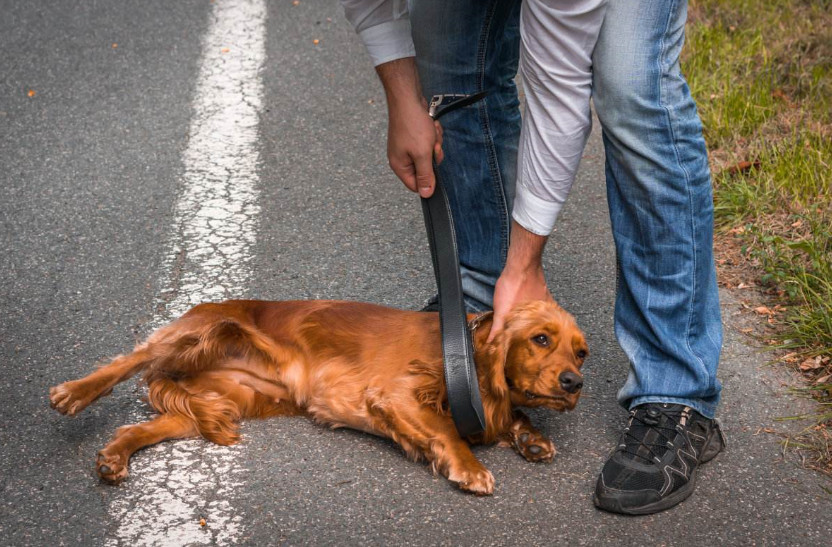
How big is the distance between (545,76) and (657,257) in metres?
0.57

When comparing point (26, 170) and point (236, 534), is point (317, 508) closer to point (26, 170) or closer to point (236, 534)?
point (236, 534)

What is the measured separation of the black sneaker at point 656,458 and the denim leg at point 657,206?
45mm

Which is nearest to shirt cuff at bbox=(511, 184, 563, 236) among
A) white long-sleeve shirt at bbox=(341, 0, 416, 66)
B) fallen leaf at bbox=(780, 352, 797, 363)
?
white long-sleeve shirt at bbox=(341, 0, 416, 66)

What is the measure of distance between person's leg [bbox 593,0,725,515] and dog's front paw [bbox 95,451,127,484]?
124cm

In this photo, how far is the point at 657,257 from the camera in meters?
2.44

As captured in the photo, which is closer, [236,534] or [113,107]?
[236,534]

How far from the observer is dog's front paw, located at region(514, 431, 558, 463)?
2.54 metres

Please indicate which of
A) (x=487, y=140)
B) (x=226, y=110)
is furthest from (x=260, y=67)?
(x=487, y=140)

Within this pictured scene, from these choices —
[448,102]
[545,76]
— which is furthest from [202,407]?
[545,76]

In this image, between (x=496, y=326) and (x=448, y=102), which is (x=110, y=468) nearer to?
(x=496, y=326)

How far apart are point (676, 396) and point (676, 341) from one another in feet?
0.53

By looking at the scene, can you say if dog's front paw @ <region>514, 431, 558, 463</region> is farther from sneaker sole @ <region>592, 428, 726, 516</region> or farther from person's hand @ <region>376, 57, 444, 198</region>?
person's hand @ <region>376, 57, 444, 198</region>

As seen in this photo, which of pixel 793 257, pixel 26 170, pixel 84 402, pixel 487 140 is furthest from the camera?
pixel 26 170

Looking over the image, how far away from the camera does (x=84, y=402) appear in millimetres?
2545
